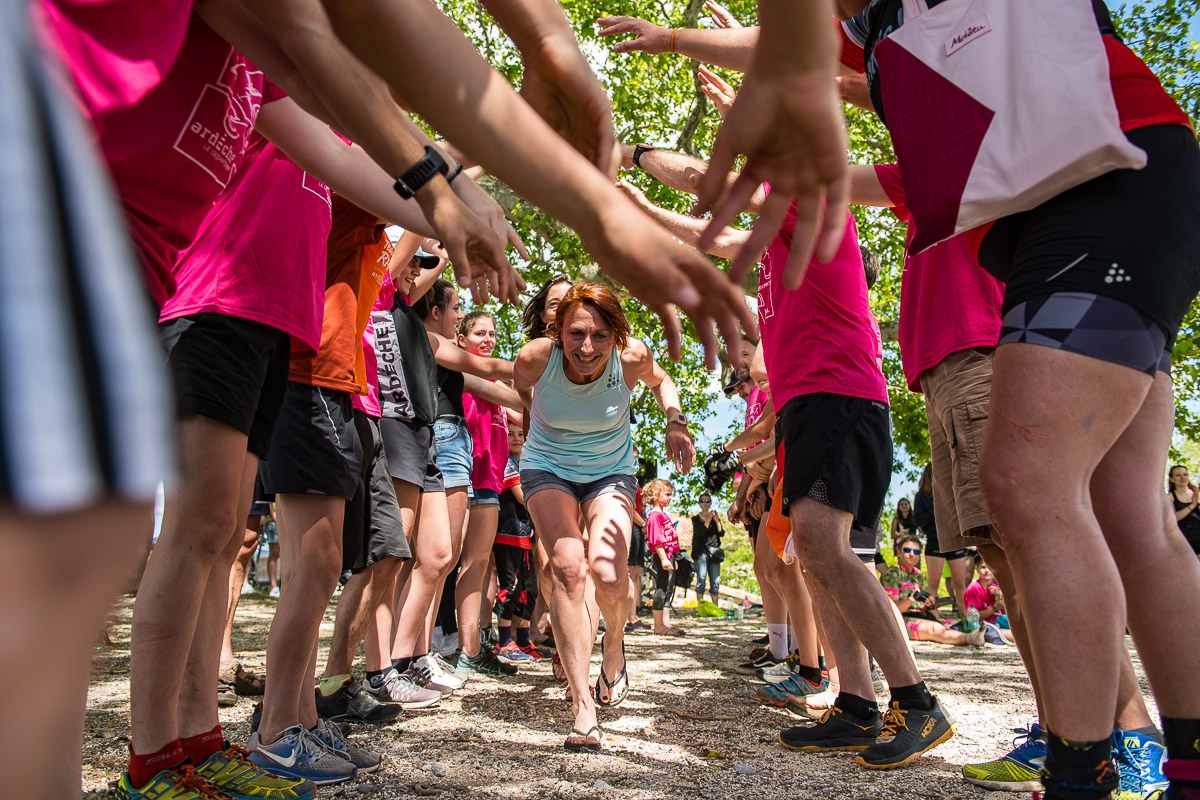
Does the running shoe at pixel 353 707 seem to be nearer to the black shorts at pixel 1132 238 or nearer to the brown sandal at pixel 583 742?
the brown sandal at pixel 583 742

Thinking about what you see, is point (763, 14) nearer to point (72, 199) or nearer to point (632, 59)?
point (72, 199)

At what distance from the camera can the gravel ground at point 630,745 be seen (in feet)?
9.07

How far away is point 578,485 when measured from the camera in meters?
4.50

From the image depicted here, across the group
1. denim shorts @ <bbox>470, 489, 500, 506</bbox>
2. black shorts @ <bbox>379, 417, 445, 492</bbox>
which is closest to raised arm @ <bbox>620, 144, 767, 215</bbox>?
black shorts @ <bbox>379, 417, 445, 492</bbox>

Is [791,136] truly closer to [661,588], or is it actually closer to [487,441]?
[487,441]

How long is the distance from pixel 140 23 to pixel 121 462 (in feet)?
2.08

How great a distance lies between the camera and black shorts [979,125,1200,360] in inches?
69.6

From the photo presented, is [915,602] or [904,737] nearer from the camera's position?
[904,737]

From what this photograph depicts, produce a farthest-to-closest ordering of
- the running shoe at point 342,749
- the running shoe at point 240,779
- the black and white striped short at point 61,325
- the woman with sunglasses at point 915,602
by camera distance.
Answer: the woman with sunglasses at point 915,602, the running shoe at point 342,749, the running shoe at point 240,779, the black and white striped short at point 61,325

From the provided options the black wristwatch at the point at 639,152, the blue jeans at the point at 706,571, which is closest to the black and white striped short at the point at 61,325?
the black wristwatch at the point at 639,152

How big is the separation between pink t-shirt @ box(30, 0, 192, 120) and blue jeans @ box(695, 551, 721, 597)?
15745 mm

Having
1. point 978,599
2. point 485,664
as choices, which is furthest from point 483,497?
point 978,599

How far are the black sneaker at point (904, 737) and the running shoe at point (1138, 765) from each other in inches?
31.6

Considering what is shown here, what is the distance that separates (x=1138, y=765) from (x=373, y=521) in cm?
286
